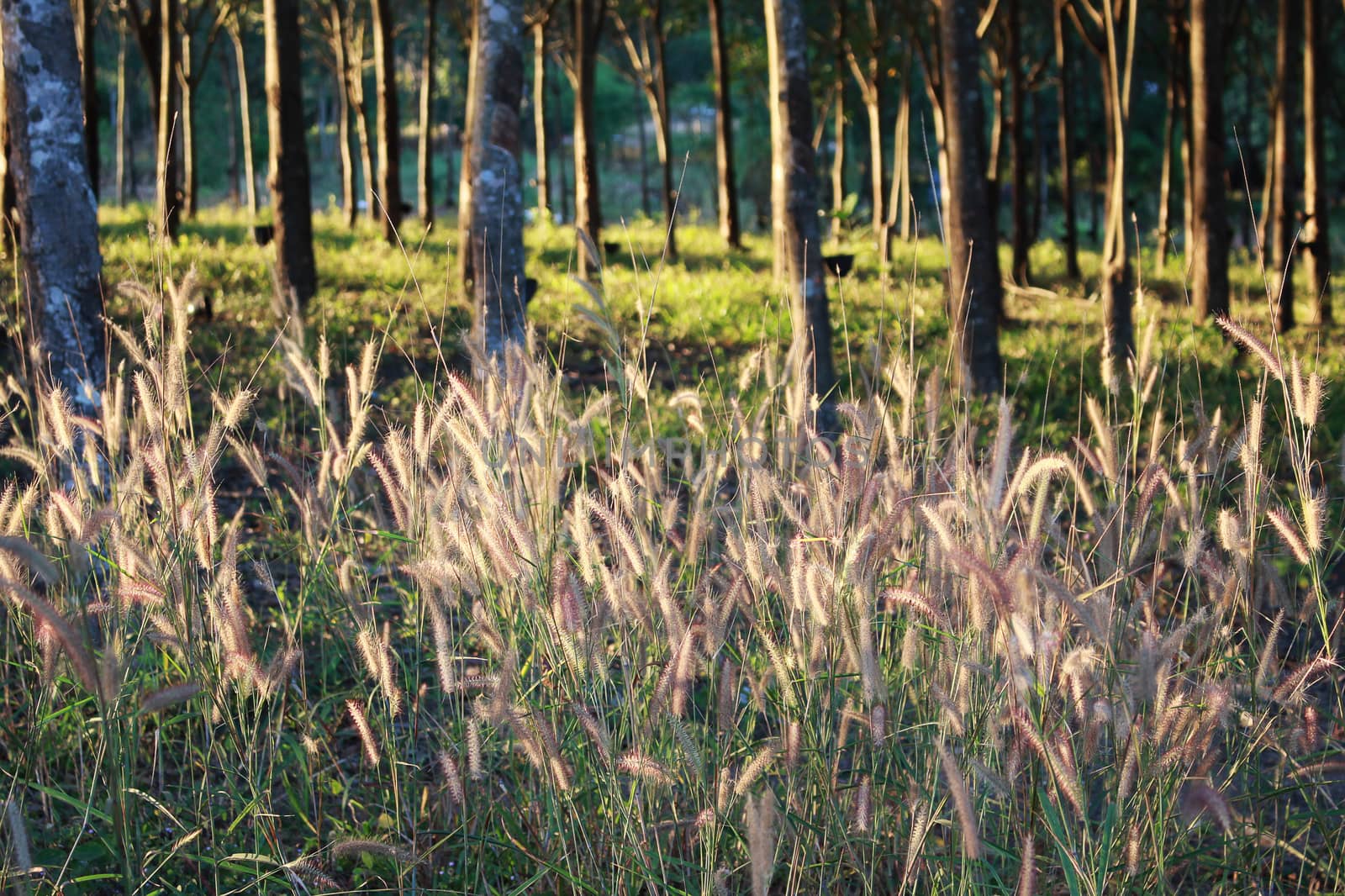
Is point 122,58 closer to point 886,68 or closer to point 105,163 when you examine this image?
point 886,68

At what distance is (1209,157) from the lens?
411 inches

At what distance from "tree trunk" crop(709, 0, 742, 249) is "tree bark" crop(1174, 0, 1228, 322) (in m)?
6.54

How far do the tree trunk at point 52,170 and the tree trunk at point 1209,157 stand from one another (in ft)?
27.0

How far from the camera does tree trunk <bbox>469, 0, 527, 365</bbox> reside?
7.27 metres

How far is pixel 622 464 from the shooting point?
7.73 ft

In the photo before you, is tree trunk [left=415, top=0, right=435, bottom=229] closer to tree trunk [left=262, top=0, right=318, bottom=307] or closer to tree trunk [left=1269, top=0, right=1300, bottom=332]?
tree trunk [left=262, top=0, right=318, bottom=307]

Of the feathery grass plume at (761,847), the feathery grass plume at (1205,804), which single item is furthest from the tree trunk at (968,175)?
the feathery grass plume at (761,847)

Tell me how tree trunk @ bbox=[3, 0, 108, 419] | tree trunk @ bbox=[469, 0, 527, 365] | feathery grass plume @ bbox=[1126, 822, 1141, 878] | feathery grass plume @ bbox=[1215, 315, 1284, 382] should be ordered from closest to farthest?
feathery grass plume @ bbox=[1126, 822, 1141, 878] < feathery grass plume @ bbox=[1215, 315, 1284, 382] < tree trunk @ bbox=[3, 0, 108, 419] < tree trunk @ bbox=[469, 0, 527, 365]

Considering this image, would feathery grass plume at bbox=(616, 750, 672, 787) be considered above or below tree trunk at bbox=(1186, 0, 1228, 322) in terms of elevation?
below

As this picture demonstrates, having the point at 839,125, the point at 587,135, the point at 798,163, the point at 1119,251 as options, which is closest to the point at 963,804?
the point at 798,163

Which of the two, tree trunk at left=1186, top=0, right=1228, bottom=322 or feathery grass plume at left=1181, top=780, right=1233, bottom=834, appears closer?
feathery grass plume at left=1181, top=780, right=1233, bottom=834

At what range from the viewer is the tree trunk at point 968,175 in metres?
7.70

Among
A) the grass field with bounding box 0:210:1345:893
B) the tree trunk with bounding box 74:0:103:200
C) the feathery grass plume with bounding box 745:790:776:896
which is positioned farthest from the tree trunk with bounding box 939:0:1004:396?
the tree trunk with bounding box 74:0:103:200

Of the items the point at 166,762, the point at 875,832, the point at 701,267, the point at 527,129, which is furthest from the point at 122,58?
the point at 527,129
